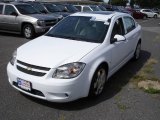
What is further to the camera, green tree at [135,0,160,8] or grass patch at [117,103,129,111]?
green tree at [135,0,160,8]

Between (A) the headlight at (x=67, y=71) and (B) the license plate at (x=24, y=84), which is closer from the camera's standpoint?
(A) the headlight at (x=67, y=71)

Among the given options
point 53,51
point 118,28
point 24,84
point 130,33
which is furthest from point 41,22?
point 24,84

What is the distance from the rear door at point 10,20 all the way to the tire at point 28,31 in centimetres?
50

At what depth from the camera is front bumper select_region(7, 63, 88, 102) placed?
4215 millimetres

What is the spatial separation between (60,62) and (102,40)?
1.25m

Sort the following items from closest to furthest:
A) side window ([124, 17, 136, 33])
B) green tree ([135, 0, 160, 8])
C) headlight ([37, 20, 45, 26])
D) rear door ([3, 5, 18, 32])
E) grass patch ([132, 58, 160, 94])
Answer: grass patch ([132, 58, 160, 94]), side window ([124, 17, 136, 33]), headlight ([37, 20, 45, 26]), rear door ([3, 5, 18, 32]), green tree ([135, 0, 160, 8])

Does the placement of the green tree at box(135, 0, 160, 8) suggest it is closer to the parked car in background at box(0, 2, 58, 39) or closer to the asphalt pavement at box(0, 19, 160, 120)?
the parked car in background at box(0, 2, 58, 39)

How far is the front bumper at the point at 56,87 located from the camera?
166 inches

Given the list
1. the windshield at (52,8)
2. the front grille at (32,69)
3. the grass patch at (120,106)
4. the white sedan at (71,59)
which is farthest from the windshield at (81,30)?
the windshield at (52,8)

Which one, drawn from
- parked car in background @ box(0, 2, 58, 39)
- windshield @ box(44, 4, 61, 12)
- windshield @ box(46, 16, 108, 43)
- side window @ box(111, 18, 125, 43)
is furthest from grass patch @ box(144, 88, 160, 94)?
windshield @ box(44, 4, 61, 12)

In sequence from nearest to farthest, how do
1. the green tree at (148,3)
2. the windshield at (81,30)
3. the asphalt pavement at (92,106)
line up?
the asphalt pavement at (92,106)
the windshield at (81,30)
the green tree at (148,3)

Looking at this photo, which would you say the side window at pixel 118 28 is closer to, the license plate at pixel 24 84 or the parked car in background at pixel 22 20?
the license plate at pixel 24 84

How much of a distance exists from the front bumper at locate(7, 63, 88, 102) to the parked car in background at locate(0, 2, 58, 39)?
7886 mm

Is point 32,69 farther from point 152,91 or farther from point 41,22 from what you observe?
point 41,22
